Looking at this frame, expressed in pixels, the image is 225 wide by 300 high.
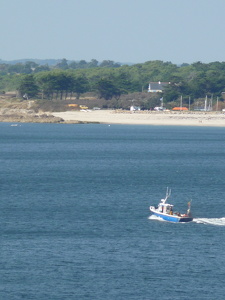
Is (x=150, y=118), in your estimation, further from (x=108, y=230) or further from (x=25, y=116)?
(x=108, y=230)

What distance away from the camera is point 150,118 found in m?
178

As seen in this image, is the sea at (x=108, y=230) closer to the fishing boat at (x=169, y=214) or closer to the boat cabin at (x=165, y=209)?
the fishing boat at (x=169, y=214)

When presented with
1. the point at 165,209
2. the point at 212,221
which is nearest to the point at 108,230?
the point at 165,209

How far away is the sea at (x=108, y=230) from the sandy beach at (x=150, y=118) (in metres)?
77.2

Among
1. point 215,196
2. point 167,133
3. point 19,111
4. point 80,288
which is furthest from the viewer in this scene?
point 19,111

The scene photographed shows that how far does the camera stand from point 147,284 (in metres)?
36.0

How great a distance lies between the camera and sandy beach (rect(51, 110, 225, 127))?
176 m

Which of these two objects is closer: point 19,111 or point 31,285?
point 31,285

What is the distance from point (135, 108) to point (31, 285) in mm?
155613

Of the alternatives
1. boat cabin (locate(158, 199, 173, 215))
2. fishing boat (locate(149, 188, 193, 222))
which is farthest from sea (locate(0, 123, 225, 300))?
boat cabin (locate(158, 199, 173, 215))

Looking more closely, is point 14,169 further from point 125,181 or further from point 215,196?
point 215,196

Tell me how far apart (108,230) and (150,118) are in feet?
434

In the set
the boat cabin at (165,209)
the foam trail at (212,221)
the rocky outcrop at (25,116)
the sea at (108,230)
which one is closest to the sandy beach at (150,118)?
the rocky outcrop at (25,116)

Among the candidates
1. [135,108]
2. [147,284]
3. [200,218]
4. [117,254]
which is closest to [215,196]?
[200,218]
